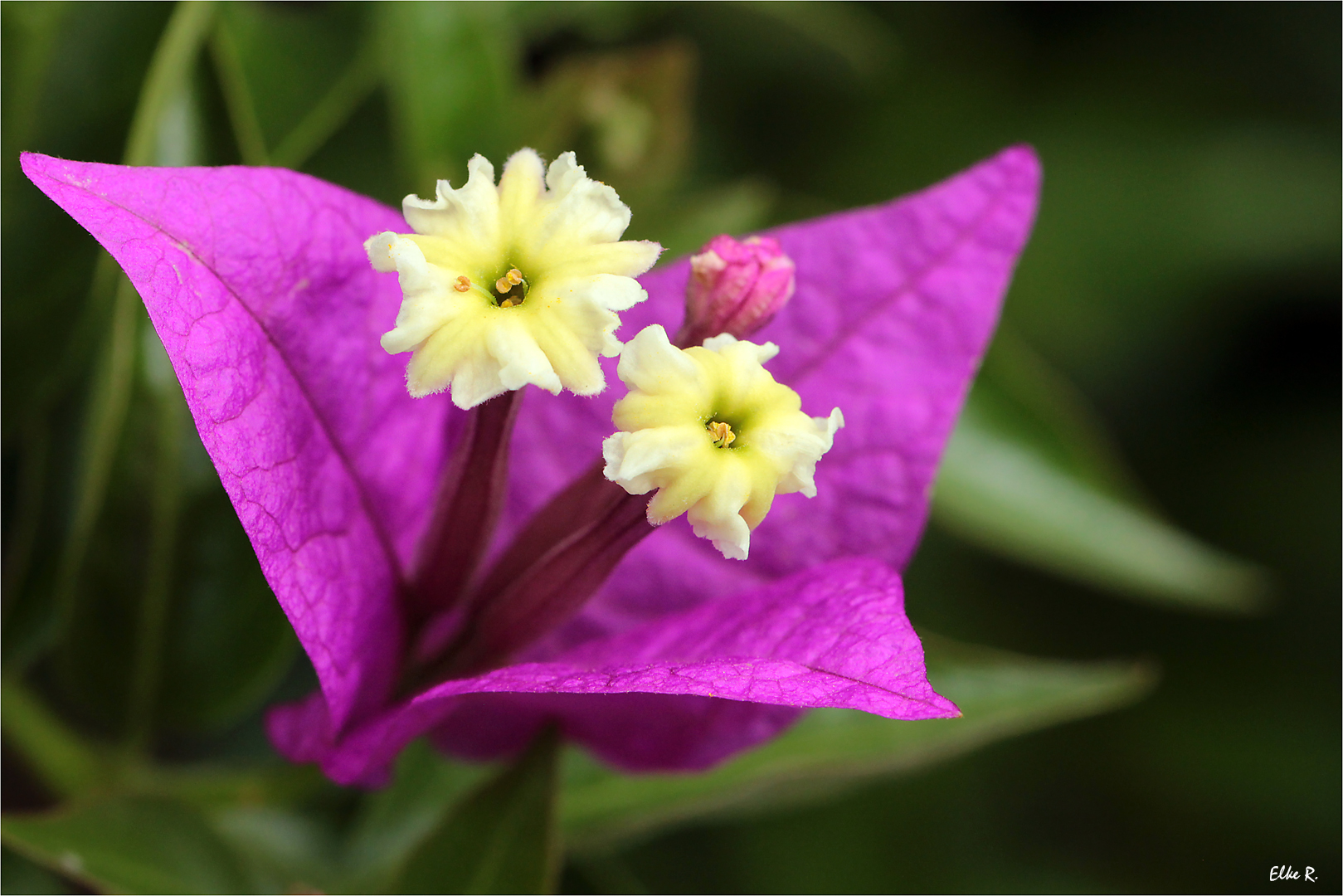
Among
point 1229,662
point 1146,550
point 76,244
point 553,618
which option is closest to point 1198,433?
point 1229,662

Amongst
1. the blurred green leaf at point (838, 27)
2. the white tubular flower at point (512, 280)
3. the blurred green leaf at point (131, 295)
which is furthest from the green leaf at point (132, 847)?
the blurred green leaf at point (838, 27)

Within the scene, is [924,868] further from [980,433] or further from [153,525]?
[153,525]

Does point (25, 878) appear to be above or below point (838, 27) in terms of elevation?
below

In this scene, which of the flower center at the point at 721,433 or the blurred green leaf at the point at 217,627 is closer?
the flower center at the point at 721,433

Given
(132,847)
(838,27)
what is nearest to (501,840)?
(132,847)

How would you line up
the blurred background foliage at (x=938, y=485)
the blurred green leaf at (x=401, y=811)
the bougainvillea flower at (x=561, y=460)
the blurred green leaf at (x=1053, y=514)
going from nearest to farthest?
the bougainvillea flower at (x=561, y=460) < the blurred background foliage at (x=938, y=485) < the blurred green leaf at (x=401, y=811) < the blurred green leaf at (x=1053, y=514)

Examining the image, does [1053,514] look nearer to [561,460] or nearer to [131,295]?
[561,460]

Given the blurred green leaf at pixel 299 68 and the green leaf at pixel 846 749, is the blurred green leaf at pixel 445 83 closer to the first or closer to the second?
the blurred green leaf at pixel 299 68

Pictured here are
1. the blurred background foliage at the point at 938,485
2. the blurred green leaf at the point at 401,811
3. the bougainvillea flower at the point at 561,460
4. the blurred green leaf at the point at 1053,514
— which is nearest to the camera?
the bougainvillea flower at the point at 561,460
